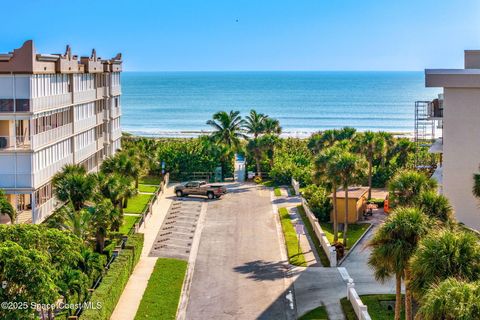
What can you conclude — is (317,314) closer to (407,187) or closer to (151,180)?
(407,187)

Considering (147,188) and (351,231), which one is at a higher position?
(147,188)

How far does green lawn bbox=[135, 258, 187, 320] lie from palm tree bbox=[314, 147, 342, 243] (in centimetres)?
956

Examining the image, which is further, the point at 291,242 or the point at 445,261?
the point at 291,242

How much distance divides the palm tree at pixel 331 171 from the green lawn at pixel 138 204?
13456mm

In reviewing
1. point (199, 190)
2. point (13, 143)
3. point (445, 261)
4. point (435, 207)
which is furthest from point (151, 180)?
point (445, 261)

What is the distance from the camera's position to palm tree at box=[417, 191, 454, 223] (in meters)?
25.7

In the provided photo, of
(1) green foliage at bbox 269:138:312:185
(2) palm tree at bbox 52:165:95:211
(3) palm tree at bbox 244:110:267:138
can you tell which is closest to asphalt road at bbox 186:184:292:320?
(2) palm tree at bbox 52:165:95:211

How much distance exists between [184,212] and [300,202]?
9.36 meters

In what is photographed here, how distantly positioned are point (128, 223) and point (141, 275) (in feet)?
35.5

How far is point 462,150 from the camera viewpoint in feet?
110

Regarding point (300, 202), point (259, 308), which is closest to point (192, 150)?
point (300, 202)

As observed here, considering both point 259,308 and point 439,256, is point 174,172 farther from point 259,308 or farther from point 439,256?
point 439,256

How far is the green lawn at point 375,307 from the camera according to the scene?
2741 cm

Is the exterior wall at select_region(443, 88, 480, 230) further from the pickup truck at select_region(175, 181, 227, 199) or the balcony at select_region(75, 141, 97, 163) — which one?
the balcony at select_region(75, 141, 97, 163)
